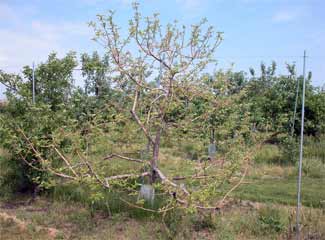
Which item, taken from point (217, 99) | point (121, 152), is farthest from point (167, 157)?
point (217, 99)

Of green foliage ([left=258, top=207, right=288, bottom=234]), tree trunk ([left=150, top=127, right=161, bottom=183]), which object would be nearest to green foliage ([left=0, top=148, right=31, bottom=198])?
tree trunk ([left=150, top=127, right=161, bottom=183])

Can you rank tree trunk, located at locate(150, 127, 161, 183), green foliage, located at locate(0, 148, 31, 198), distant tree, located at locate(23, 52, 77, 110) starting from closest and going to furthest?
tree trunk, located at locate(150, 127, 161, 183)
green foliage, located at locate(0, 148, 31, 198)
distant tree, located at locate(23, 52, 77, 110)

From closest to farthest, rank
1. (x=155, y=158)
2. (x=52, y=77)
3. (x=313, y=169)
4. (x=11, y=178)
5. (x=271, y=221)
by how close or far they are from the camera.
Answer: (x=271, y=221) < (x=155, y=158) < (x=11, y=178) < (x=52, y=77) < (x=313, y=169)

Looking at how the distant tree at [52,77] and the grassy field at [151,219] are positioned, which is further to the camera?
the distant tree at [52,77]

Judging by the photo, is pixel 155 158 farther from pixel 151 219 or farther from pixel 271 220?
pixel 271 220

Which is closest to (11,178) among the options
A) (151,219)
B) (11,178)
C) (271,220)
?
(11,178)

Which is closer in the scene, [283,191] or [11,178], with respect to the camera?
[11,178]

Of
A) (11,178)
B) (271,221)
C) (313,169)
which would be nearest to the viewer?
(271,221)

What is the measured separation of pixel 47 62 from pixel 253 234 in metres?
4.07

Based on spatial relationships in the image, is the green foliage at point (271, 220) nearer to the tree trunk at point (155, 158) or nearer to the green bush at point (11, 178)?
the tree trunk at point (155, 158)

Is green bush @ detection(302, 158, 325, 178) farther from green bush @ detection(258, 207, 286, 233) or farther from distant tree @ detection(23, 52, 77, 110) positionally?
distant tree @ detection(23, 52, 77, 110)

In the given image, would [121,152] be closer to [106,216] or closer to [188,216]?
[106,216]

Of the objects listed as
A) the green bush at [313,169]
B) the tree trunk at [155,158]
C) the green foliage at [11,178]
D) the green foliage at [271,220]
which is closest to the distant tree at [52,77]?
the green foliage at [11,178]

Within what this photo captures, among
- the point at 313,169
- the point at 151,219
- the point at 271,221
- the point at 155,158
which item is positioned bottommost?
the point at 151,219
